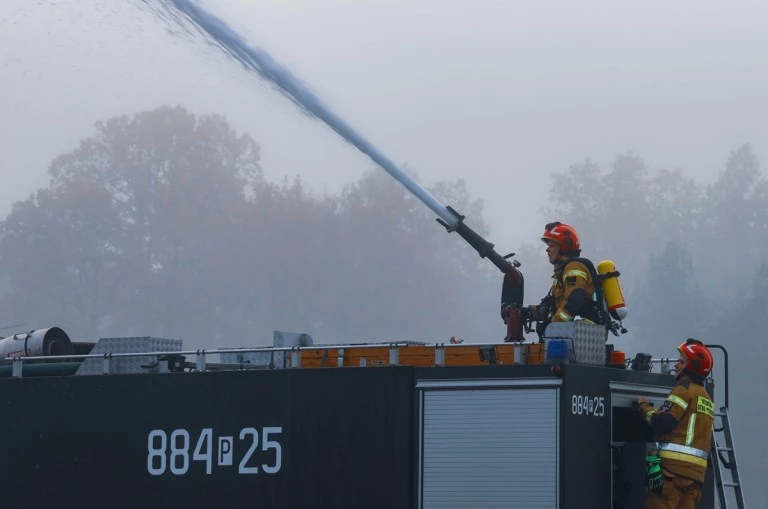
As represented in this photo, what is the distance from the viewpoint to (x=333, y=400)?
11094mm

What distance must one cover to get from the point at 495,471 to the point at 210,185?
4990cm

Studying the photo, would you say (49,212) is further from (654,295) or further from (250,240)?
(654,295)

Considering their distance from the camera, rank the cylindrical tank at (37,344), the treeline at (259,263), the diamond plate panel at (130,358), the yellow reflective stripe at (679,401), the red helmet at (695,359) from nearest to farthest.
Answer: the yellow reflective stripe at (679,401)
the red helmet at (695,359)
the diamond plate panel at (130,358)
the cylindrical tank at (37,344)
the treeline at (259,263)

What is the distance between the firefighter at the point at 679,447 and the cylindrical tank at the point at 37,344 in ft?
21.8

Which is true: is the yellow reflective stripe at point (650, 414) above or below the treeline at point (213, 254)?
below

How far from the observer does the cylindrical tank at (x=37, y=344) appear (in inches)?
537

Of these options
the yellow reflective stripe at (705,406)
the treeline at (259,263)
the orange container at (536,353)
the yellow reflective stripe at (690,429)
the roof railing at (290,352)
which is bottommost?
the yellow reflective stripe at (690,429)

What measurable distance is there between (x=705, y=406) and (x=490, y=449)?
6.89 ft

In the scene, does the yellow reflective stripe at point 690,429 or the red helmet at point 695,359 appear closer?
the yellow reflective stripe at point 690,429

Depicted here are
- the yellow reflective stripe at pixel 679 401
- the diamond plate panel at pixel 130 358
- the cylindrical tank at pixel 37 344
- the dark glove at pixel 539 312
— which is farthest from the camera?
the cylindrical tank at pixel 37 344

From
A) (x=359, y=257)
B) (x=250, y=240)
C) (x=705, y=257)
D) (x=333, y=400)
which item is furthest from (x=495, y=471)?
(x=705, y=257)

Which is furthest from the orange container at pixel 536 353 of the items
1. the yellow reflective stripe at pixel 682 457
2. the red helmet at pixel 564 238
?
the red helmet at pixel 564 238

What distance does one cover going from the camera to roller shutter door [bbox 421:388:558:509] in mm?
9922

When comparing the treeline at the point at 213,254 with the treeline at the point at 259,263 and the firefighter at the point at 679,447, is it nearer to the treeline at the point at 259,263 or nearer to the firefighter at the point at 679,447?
the treeline at the point at 259,263
